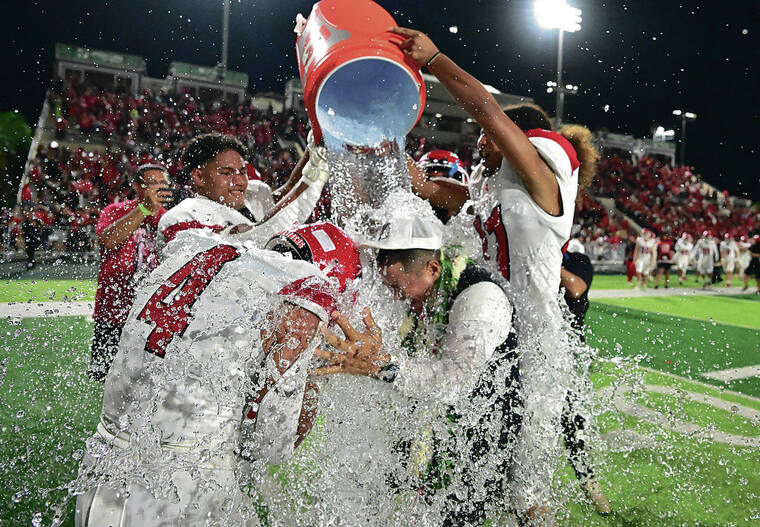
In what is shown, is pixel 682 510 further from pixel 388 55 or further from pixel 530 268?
pixel 388 55

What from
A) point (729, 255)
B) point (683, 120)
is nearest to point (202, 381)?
point (729, 255)

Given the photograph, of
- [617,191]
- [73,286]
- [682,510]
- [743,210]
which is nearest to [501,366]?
[682,510]

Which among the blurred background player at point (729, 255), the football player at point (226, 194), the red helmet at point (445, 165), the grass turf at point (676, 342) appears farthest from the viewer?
the blurred background player at point (729, 255)

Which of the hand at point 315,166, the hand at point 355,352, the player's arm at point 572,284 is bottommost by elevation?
the hand at point 355,352

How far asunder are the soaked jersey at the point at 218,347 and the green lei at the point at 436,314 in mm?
662

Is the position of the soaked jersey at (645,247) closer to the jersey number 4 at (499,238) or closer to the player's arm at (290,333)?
the jersey number 4 at (499,238)

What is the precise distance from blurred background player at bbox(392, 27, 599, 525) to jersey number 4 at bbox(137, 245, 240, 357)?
109 centimetres

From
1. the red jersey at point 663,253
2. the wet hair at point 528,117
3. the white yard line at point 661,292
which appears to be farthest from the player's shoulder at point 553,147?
the red jersey at point 663,253

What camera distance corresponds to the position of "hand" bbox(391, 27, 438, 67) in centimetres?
211

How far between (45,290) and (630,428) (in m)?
9.25

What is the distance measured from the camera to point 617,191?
32.4 meters

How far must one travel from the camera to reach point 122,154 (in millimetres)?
18469

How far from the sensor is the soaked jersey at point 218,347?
1.43 m

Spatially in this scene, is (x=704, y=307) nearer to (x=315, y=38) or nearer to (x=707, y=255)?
(x=707, y=255)
